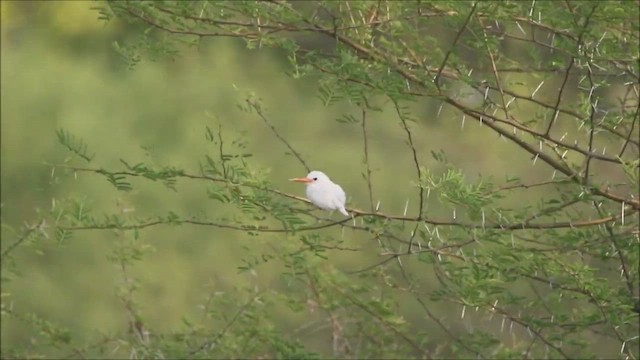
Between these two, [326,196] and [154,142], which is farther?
[154,142]

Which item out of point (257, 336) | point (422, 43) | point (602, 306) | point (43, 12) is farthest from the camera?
point (43, 12)

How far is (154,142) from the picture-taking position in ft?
27.9

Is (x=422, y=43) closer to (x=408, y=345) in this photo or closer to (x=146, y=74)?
(x=408, y=345)

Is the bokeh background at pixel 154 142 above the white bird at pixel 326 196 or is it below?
below

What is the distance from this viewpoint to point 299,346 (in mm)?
4598

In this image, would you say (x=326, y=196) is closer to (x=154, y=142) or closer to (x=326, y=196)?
(x=326, y=196)

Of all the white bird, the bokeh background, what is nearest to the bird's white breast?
the white bird

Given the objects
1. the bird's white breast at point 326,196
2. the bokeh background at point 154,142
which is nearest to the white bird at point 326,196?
the bird's white breast at point 326,196

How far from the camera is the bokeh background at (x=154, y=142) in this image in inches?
347

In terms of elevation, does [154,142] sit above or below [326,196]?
below

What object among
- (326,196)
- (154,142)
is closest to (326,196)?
(326,196)

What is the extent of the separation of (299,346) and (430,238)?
109 centimetres

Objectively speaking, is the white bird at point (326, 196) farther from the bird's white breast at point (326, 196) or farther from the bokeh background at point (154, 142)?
the bokeh background at point (154, 142)

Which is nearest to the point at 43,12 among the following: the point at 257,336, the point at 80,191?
the point at 80,191
